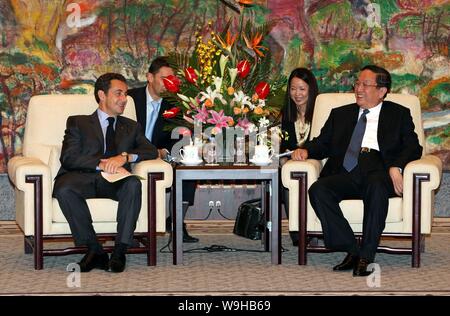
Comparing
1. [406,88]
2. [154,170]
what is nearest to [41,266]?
[154,170]

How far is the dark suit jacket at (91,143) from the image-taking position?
6746mm

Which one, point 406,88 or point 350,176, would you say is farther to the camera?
point 406,88

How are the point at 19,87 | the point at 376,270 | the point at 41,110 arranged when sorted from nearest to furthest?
1. the point at 376,270
2. the point at 41,110
3. the point at 19,87

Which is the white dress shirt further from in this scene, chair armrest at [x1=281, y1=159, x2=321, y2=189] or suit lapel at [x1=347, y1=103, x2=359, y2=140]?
chair armrest at [x1=281, y1=159, x2=321, y2=189]

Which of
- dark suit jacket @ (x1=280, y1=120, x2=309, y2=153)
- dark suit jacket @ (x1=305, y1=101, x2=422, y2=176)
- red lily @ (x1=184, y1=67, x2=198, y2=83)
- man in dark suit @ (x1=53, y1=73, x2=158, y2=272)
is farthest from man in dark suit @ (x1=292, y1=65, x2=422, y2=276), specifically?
man in dark suit @ (x1=53, y1=73, x2=158, y2=272)

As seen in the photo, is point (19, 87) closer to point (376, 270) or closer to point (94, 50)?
point (94, 50)

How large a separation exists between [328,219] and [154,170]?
47.9 inches

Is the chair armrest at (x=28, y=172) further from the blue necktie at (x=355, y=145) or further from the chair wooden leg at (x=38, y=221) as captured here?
the blue necktie at (x=355, y=145)

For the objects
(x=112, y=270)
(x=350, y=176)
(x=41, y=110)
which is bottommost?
(x=112, y=270)

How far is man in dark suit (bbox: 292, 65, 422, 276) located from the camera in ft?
21.2

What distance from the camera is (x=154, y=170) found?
6.59m

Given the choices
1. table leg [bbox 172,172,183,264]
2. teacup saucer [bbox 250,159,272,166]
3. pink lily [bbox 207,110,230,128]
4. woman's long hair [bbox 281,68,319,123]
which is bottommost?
table leg [bbox 172,172,183,264]

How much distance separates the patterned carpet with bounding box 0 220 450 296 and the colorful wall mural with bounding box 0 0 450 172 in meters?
1.90

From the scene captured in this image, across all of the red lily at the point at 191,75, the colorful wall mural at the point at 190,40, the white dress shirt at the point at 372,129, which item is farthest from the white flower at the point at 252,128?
the colorful wall mural at the point at 190,40
